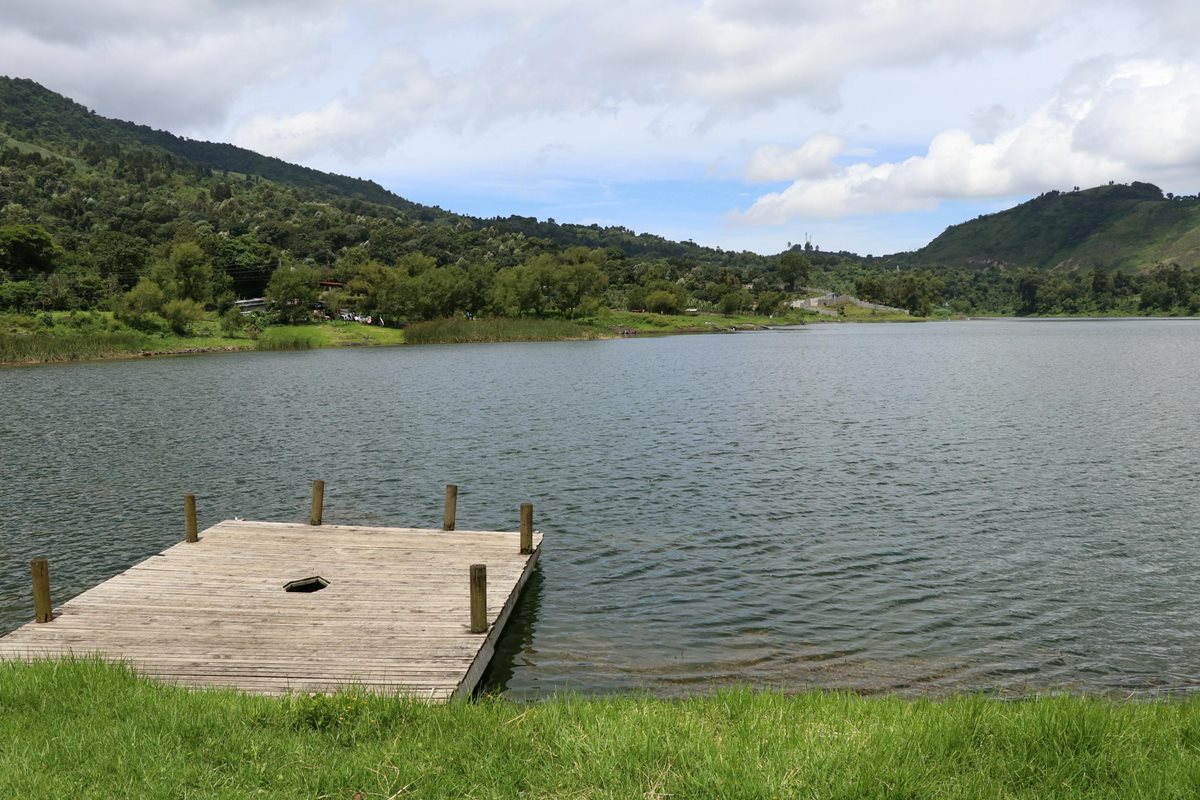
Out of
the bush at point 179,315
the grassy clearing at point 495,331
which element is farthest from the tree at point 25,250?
the grassy clearing at point 495,331

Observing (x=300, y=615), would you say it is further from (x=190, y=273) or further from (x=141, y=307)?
(x=190, y=273)

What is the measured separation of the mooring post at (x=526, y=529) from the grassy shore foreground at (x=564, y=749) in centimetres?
1050

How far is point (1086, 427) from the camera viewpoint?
45.3m

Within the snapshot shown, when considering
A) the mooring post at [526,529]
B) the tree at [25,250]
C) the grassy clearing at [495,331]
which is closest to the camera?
the mooring post at [526,529]

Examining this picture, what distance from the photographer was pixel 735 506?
2967 centimetres

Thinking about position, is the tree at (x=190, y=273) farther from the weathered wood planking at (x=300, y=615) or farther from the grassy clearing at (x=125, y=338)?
the weathered wood planking at (x=300, y=615)

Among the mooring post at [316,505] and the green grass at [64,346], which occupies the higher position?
the green grass at [64,346]

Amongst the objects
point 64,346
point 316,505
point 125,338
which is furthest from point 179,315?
point 316,505

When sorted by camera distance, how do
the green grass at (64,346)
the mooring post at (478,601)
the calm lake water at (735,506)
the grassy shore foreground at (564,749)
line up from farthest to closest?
the green grass at (64,346)
the calm lake water at (735,506)
the mooring post at (478,601)
the grassy shore foreground at (564,749)

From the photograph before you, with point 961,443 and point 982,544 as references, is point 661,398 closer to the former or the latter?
point 961,443

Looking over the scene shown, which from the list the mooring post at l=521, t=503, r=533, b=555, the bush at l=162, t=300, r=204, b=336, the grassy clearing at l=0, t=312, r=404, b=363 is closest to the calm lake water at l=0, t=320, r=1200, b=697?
the mooring post at l=521, t=503, r=533, b=555

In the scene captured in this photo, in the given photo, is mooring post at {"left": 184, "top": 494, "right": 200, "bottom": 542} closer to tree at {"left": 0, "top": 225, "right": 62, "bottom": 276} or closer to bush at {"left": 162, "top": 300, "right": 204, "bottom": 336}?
bush at {"left": 162, "top": 300, "right": 204, "bottom": 336}

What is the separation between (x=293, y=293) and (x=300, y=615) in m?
145

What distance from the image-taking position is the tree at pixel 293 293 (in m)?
149
